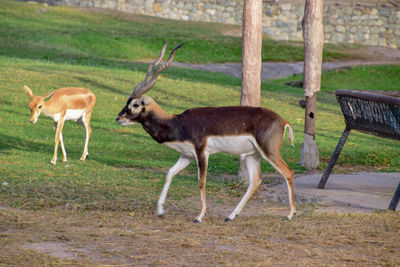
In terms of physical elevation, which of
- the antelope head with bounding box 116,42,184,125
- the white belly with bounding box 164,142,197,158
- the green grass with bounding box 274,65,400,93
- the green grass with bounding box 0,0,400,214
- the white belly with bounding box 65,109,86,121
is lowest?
the green grass with bounding box 274,65,400,93

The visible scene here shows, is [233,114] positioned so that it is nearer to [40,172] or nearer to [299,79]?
[40,172]

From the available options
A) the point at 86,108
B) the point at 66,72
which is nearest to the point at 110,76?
the point at 66,72

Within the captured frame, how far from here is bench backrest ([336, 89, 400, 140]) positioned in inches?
309

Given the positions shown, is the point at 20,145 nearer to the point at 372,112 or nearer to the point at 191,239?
the point at 191,239

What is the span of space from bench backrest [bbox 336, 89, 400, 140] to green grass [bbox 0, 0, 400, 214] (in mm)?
1924

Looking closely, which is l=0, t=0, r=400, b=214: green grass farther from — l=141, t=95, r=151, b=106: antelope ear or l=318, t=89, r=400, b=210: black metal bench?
l=318, t=89, r=400, b=210: black metal bench

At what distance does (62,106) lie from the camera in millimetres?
10391

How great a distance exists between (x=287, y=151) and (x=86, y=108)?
3.98 m

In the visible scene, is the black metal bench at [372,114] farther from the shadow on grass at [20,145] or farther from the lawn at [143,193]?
the shadow on grass at [20,145]

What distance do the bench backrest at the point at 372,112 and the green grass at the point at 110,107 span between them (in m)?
1.92

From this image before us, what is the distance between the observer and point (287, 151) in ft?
40.4

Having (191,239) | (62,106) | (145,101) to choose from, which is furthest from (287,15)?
(191,239)

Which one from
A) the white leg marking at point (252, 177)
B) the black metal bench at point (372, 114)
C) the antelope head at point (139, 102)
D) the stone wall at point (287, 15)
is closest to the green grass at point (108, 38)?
the stone wall at point (287, 15)

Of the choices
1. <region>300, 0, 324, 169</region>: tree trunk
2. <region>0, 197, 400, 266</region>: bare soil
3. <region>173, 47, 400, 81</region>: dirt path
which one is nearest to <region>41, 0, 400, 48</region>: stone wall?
<region>173, 47, 400, 81</region>: dirt path
